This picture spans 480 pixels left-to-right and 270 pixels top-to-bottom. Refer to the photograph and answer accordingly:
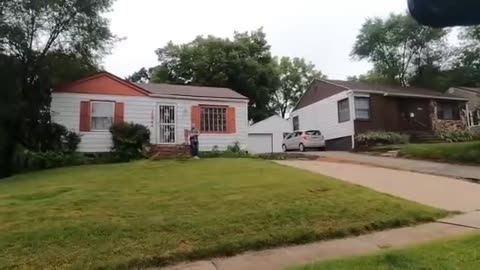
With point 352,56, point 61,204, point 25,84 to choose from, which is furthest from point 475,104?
point 61,204

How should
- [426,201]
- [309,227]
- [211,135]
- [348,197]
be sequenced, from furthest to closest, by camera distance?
[211,135] < [426,201] < [348,197] < [309,227]

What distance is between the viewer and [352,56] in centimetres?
4675

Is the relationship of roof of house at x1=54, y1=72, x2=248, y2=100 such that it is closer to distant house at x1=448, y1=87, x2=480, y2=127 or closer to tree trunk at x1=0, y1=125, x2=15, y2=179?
tree trunk at x1=0, y1=125, x2=15, y2=179

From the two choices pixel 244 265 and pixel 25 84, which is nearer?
pixel 244 265

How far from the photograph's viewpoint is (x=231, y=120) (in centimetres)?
2191

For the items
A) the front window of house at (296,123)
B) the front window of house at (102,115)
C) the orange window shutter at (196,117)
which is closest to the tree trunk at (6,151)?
the front window of house at (102,115)

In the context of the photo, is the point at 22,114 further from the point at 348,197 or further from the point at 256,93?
the point at 256,93

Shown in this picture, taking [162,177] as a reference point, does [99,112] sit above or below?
above

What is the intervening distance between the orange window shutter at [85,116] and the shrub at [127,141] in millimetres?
1064

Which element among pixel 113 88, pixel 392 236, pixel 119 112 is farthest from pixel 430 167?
pixel 113 88

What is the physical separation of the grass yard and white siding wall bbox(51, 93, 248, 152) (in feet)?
25.9

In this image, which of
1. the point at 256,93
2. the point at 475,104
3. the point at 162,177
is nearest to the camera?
the point at 162,177

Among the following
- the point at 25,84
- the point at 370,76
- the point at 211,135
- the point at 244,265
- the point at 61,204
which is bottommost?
the point at 244,265

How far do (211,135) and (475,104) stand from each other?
23330 millimetres
